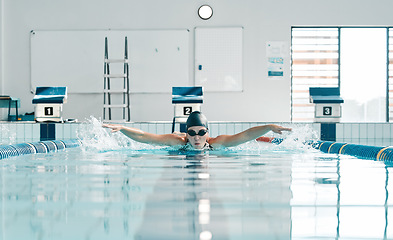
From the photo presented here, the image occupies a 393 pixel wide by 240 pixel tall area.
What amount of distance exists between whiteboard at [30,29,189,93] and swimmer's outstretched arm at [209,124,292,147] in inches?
205

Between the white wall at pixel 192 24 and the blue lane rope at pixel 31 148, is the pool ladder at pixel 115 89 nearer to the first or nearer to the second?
the white wall at pixel 192 24

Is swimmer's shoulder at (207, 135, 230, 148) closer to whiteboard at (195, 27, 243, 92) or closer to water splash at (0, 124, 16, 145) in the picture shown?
water splash at (0, 124, 16, 145)

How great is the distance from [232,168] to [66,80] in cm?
715

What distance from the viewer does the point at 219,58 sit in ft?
30.3

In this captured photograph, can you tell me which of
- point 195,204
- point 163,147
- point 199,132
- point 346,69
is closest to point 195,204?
point 195,204

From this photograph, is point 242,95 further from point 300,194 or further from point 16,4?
point 300,194

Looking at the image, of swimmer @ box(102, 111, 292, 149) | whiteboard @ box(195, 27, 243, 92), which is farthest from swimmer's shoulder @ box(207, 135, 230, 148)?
whiteboard @ box(195, 27, 243, 92)

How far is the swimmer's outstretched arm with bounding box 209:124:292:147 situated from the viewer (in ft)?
11.5

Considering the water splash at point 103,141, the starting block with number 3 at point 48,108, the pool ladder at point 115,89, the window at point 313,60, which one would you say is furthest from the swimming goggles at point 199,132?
the window at point 313,60

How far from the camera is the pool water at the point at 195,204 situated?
116 cm

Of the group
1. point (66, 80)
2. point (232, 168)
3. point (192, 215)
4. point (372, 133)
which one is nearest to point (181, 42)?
point (66, 80)

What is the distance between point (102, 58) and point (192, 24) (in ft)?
6.72

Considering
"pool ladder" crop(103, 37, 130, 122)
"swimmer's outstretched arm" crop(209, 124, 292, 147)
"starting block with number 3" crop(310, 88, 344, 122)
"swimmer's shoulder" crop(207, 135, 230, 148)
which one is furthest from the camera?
"pool ladder" crop(103, 37, 130, 122)

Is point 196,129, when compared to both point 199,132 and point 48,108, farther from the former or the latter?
point 48,108
